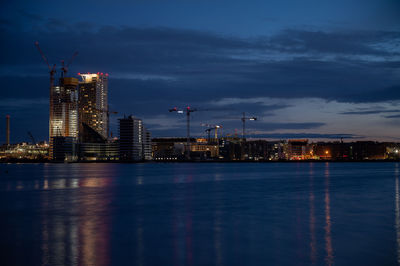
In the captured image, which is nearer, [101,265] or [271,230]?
[101,265]

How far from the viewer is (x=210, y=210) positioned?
2916 cm

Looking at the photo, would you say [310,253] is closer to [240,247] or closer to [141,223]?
[240,247]

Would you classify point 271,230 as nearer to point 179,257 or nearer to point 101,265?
point 179,257

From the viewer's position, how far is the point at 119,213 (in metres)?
27.8

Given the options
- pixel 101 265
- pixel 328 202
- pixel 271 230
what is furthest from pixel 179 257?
pixel 328 202

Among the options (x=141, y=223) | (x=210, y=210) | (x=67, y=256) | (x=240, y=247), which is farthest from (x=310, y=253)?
Answer: (x=210, y=210)

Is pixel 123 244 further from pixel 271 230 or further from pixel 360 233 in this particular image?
pixel 360 233

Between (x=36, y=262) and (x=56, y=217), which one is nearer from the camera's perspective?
(x=36, y=262)

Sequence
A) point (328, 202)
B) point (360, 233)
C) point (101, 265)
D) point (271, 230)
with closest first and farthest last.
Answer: point (101, 265) < point (360, 233) < point (271, 230) < point (328, 202)

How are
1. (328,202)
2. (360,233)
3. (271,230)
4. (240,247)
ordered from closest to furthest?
(240,247) < (360,233) < (271,230) < (328,202)

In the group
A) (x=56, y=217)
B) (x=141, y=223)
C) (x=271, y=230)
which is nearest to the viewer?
(x=271, y=230)

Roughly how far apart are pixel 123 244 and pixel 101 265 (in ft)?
11.3

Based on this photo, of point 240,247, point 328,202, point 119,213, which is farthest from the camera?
point 328,202

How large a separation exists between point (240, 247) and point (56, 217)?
13302 mm
